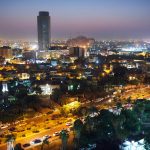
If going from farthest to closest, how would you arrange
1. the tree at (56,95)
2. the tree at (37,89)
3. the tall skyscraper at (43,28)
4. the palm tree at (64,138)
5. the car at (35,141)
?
1. the tall skyscraper at (43,28)
2. the tree at (37,89)
3. the tree at (56,95)
4. the car at (35,141)
5. the palm tree at (64,138)

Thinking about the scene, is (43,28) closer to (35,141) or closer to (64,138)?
(35,141)

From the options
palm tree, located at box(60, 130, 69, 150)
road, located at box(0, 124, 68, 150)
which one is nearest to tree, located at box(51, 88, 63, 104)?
road, located at box(0, 124, 68, 150)

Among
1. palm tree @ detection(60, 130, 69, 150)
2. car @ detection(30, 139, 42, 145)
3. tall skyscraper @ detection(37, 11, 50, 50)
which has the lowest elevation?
car @ detection(30, 139, 42, 145)

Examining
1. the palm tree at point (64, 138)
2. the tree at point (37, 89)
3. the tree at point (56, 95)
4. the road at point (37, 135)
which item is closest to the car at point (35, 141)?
the road at point (37, 135)

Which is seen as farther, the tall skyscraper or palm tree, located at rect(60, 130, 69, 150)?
the tall skyscraper

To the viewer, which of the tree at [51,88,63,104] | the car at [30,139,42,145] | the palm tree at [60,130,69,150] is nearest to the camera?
the palm tree at [60,130,69,150]

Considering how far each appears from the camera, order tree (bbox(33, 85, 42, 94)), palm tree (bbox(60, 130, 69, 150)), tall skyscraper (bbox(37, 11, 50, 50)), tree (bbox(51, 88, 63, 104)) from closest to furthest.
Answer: palm tree (bbox(60, 130, 69, 150)), tree (bbox(51, 88, 63, 104)), tree (bbox(33, 85, 42, 94)), tall skyscraper (bbox(37, 11, 50, 50))

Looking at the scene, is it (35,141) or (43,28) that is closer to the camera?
(35,141)

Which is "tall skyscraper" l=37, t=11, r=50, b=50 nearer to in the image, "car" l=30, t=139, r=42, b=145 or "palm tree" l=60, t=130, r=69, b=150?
"car" l=30, t=139, r=42, b=145

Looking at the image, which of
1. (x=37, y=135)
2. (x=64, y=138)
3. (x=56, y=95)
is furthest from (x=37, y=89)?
(x=64, y=138)

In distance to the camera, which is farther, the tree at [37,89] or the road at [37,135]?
the tree at [37,89]

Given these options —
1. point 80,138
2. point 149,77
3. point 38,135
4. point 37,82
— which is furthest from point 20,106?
point 149,77

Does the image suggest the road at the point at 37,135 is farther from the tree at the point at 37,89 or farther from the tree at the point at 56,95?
the tree at the point at 37,89
